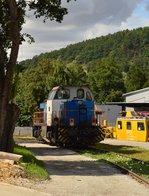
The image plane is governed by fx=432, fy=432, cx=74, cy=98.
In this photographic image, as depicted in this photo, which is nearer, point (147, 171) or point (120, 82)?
point (147, 171)

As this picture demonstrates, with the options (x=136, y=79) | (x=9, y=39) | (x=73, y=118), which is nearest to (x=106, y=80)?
(x=136, y=79)

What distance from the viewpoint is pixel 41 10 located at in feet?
60.4

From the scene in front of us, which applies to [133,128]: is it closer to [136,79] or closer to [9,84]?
[9,84]

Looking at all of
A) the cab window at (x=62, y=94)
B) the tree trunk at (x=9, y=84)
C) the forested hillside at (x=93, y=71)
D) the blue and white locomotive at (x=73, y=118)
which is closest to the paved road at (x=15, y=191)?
the tree trunk at (x=9, y=84)

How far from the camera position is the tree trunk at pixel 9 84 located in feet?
56.4

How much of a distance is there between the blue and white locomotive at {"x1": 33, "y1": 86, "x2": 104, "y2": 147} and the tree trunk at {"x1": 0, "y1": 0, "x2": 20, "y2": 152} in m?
9.89

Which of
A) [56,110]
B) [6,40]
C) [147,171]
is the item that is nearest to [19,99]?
[56,110]

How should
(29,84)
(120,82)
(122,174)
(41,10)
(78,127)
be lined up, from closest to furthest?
(122,174) → (41,10) → (78,127) → (29,84) → (120,82)

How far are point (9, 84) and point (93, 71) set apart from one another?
102998mm

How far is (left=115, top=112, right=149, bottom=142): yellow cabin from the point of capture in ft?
124

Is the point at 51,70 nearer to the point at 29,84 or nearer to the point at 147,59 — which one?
the point at 29,84

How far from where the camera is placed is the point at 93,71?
11988cm

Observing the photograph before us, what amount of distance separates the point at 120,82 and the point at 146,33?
2786 inches

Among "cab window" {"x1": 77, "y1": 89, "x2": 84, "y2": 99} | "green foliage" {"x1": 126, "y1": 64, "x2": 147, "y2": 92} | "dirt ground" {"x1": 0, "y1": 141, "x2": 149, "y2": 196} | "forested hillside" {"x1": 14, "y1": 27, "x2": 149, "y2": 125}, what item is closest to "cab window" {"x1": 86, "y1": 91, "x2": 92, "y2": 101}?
"cab window" {"x1": 77, "y1": 89, "x2": 84, "y2": 99}
